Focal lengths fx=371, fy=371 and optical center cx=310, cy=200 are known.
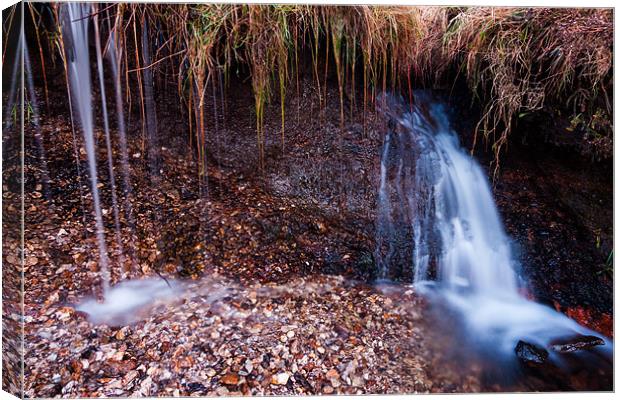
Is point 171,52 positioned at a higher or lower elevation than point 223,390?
higher

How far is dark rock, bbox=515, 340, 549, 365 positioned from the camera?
152 centimetres

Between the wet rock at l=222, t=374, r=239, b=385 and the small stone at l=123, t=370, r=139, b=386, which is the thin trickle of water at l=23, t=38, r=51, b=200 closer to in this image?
the small stone at l=123, t=370, r=139, b=386

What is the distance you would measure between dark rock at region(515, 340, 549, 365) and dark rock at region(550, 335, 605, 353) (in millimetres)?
56

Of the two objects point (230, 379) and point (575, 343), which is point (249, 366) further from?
point (575, 343)

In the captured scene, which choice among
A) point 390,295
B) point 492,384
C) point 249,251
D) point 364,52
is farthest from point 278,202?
point 492,384

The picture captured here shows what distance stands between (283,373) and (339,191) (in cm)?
89

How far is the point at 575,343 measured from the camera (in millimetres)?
1581

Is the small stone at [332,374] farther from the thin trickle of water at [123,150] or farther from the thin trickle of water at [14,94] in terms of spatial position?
the thin trickle of water at [14,94]

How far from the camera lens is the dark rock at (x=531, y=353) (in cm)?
152

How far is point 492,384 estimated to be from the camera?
1460 millimetres

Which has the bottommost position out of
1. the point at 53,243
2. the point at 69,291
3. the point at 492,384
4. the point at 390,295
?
the point at 492,384

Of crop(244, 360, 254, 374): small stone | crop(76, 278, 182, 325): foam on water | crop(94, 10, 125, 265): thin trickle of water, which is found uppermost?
crop(94, 10, 125, 265): thin trickle of water

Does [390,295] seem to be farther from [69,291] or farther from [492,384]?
[69,291]

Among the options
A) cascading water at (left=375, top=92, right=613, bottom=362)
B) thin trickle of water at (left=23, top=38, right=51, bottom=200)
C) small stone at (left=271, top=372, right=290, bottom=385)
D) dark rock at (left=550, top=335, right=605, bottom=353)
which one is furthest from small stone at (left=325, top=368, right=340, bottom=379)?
thin trickle of water at (left=23, top=38, right=51, bottom=200)
